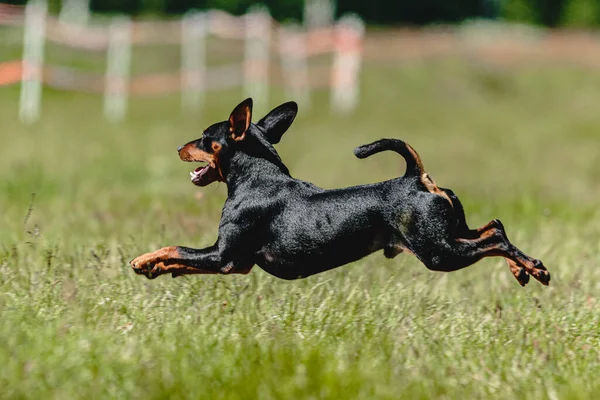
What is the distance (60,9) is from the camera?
5150cm

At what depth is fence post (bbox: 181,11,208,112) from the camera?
2036cm

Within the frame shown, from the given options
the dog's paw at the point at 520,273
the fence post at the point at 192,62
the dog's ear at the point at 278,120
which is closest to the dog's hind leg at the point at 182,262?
the dog's ear at the point at 278,120

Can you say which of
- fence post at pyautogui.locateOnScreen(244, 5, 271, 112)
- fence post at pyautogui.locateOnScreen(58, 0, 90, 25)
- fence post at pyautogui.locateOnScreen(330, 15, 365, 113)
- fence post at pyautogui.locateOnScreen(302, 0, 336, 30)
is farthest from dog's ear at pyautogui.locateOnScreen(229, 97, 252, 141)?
fence post at pyautogui.locateOnScreen(302, 0, 336, 30)

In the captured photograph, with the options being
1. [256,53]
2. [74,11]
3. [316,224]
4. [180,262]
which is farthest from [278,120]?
[74,11]

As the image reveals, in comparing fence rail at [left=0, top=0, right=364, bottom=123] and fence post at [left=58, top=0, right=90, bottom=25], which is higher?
fence rail at [left=0, top=0, right=364, bottom=123]

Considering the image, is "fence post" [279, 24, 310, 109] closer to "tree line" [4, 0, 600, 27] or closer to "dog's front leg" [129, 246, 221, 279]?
"dog's front leg" [129, 246, 221, 279]

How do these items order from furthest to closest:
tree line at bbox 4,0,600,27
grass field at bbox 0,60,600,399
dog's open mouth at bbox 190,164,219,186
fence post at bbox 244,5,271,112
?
tree line at bbox 4,0,600,27 < fence post at bbox 244,5,271,112 < dog's open mouth at bbox 190,164,219,186 < grass field at bbox 0,60,600,399

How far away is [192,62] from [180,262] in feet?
93.4

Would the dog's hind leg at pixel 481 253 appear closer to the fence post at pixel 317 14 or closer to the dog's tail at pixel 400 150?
the dog's tail at pixel 400 150

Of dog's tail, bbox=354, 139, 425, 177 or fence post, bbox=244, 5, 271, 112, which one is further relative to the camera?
fence post, bbox=244, 5, 271, 112

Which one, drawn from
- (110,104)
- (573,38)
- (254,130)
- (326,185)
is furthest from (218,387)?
(573,38)

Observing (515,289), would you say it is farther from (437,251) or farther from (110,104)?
(110,104)

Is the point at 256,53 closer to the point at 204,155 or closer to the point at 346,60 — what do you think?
the point at 346,60

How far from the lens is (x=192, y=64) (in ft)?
102
